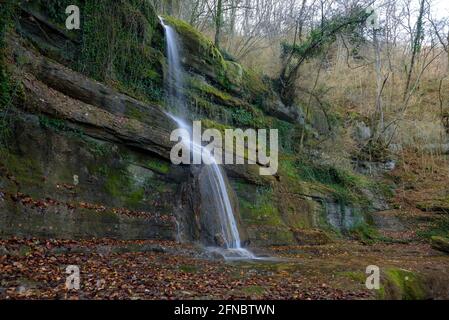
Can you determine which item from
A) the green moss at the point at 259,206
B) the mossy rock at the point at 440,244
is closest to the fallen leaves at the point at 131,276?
the green moss at the point at 259,206

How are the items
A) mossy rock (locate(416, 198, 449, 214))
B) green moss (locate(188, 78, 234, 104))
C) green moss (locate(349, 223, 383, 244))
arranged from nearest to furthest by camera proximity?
green moss (locate(349, 223, 383, 244)), green moss (locate(188, 78, 234, 104)), mossy rock (locate(416, 198, 449, 214))

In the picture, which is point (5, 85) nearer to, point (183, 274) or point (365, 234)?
point (183, 274)

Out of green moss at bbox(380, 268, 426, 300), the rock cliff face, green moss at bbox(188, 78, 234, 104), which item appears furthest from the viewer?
green moss at bbox(188, 78, 234, 104)

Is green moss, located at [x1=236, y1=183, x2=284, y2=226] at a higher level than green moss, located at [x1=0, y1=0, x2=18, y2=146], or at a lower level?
lower

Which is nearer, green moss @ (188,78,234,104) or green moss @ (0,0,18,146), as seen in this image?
green moss @ (0,0,18,146)

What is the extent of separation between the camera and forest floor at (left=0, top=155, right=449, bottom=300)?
19.1 feet

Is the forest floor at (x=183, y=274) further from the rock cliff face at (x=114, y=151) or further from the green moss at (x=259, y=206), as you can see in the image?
the green moss at (x=259, y=206)

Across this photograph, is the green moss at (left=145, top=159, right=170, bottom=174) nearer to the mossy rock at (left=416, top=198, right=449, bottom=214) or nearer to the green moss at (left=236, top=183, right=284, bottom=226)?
the green moss at (left=236, top=183, right=284, bottom=226)

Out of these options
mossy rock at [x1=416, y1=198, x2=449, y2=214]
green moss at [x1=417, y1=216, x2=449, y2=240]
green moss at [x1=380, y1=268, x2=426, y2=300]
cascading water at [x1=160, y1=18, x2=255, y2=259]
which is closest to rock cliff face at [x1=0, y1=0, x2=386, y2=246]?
cascading water at [x1=160, y1=18, x2=255, y2=259]

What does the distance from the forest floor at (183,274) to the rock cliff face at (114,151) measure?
2.40 ft

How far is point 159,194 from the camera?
1087cm

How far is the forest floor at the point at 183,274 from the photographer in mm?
5820

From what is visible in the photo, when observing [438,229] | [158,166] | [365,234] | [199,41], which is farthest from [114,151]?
[438,229]

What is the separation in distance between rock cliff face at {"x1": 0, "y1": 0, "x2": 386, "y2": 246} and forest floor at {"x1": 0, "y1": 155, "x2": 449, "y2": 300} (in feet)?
2.40
